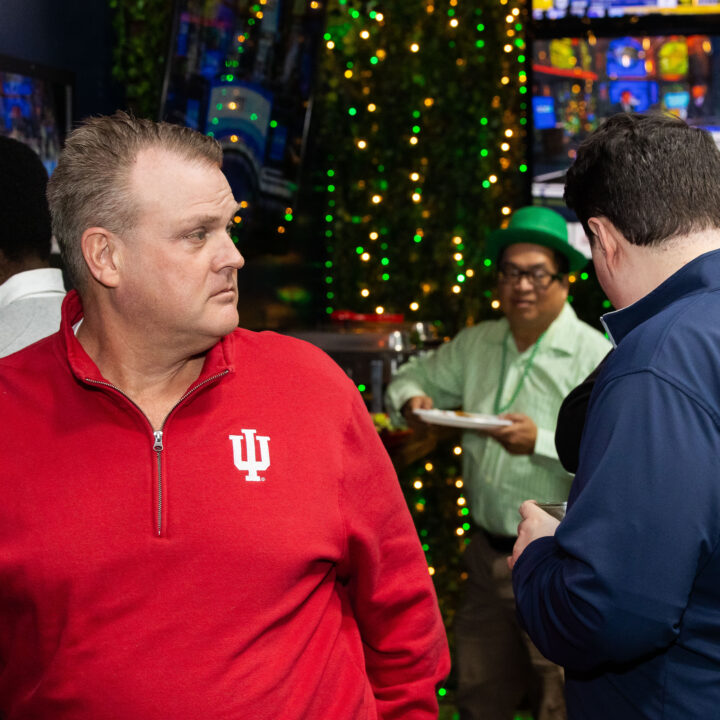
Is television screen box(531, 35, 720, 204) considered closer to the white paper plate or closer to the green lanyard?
the green lanyard

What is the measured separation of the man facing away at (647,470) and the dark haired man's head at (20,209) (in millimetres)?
1267

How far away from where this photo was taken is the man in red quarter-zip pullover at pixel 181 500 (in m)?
1.43

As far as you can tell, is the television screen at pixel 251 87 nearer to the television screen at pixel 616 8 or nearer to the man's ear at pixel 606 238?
the television screen at pixel 616 8

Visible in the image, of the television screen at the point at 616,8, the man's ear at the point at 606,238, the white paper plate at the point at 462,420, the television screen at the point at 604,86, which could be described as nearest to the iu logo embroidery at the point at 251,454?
the man's ear at the point at 606,238

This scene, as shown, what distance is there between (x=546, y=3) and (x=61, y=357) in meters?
4.16

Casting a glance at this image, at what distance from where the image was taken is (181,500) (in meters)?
1.48

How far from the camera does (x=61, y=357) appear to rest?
1589mm

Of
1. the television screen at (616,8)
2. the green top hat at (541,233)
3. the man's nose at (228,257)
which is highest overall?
the television screen at (616,8)

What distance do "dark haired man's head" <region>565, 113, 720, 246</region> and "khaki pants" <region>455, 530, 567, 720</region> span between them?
2141mm

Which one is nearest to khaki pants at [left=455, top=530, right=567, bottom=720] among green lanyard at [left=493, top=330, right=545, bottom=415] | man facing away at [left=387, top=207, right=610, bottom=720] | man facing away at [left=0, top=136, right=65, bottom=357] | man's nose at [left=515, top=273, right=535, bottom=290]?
man facing away at [left=387, top=207, right=610, bottom=720]

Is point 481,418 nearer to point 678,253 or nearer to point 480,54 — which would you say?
point 678,253

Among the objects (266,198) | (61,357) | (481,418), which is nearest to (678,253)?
(61,357)

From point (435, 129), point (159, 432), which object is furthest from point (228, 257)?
point (435, 129)

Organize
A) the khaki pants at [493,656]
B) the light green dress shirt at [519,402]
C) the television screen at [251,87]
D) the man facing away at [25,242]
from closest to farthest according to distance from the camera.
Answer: the man facing away at [25,242], the light green dress shirt at [519,402], the khaki pants at [493,656], the television screen at [251,87]
